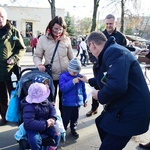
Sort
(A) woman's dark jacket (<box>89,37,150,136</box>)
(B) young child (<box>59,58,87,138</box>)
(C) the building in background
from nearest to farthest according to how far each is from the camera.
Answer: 1. (A) woman's dark jacket (<box>89,37,150,136</box>)
2. (B) young child (<box>59,58,87,138</box>)
3. (C) the building in background

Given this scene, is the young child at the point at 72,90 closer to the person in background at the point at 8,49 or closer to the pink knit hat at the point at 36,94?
the pink knit hat at the point at 36,94

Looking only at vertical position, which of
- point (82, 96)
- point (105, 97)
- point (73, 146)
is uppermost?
point (105, 97)

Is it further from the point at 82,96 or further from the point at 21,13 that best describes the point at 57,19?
the point at 21,13

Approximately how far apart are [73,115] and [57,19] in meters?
1.56

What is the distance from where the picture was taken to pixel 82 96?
3.52 meters

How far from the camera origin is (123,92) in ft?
6.43

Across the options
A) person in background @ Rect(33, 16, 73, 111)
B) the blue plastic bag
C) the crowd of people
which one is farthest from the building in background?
the blue plastic bag

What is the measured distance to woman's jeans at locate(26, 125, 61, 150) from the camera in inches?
98.9

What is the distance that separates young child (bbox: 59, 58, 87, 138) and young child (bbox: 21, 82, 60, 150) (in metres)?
0.59

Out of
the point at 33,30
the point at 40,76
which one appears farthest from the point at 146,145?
the point at 33,30

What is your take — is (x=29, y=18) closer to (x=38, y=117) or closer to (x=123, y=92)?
(x=38, y=117)

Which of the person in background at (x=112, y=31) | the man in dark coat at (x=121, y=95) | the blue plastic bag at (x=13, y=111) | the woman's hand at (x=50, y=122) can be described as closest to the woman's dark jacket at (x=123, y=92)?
the man in dark coat at (x=121, y=95)

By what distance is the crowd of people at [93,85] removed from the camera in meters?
2.02

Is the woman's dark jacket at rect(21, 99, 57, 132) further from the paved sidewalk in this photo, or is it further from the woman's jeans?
the paved sidewalk
